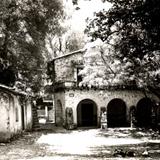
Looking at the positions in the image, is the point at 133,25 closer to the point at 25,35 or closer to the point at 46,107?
the point at 25,35

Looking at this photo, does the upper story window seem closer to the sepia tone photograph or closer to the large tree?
the sepia tone photograph

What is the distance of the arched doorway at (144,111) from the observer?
1446 inches

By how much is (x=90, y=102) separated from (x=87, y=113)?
1090mm

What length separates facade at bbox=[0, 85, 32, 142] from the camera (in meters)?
22.2

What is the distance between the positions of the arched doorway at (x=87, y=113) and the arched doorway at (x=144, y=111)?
4.07m

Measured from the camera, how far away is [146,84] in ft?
77.6

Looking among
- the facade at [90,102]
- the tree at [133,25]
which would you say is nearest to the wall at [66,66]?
the facade at [90,102]

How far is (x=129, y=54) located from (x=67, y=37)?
124 ft

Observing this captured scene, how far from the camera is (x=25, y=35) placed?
2819 centimetres

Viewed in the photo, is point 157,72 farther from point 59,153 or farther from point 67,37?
point 67,37

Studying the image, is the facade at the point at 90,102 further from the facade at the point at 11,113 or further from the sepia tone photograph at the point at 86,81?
the facade at the point at 11,113

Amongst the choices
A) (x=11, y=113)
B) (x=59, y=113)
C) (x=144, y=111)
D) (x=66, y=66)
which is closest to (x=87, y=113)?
(x=59, y=113)

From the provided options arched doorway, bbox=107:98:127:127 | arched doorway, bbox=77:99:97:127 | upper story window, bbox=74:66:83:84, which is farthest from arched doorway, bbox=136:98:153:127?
upper story window, bbox=74:66:83:84

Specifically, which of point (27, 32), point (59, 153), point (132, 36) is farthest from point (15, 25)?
point (132, 36)
